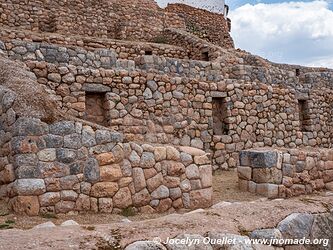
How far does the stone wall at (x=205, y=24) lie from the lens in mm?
19984

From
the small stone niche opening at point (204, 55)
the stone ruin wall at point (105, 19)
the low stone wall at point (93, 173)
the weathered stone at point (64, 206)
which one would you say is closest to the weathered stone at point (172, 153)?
the low stone wall at point (93, 173)

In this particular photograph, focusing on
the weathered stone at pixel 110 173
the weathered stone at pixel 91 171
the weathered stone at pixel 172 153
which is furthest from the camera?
the weathered stone at pixel 172 153

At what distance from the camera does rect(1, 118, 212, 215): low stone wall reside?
215 inches

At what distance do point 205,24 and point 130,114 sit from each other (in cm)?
1275

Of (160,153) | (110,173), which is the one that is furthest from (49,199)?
(160,153)

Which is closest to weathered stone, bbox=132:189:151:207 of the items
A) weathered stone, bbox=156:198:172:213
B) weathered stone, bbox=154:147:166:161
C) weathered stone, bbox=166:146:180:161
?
weathered stone, bbox=156:198:172:213

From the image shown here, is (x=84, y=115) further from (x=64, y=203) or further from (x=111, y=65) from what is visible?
(x=64, y=203)

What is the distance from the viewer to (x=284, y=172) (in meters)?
8.02

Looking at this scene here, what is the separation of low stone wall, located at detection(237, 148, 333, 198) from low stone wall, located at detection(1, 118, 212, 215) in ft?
4.56

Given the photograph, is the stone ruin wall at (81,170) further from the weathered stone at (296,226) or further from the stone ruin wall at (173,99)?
the weathered stone at (296,226)

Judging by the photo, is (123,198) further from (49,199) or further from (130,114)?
(130,114)

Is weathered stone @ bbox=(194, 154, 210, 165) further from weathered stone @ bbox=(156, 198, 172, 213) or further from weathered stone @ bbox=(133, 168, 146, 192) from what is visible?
weathered stone @ bbox=(133, 168, 146, 192)

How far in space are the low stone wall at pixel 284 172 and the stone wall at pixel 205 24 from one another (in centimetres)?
1216

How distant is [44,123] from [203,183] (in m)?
2.77
